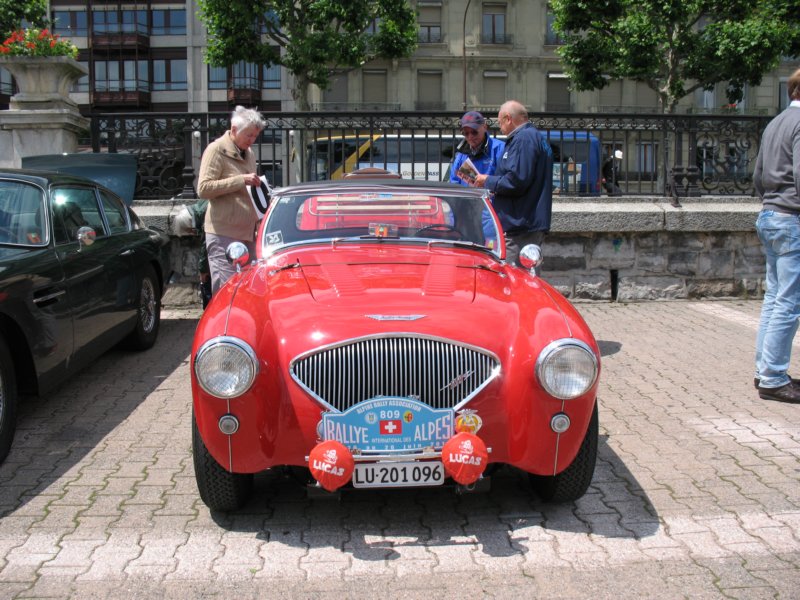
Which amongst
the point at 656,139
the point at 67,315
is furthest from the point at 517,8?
the point at 67,315

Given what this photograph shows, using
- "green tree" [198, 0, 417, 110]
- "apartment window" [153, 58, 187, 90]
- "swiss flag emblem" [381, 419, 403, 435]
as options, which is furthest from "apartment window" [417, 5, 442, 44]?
"swiss flag emblem" [381, 419, 403, 435]

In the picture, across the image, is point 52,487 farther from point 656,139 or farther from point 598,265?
point 656,139

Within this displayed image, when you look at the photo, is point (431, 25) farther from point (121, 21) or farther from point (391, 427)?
point (391, 427)

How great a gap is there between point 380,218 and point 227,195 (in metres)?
1.76

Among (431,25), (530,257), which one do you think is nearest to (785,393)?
(530,257)

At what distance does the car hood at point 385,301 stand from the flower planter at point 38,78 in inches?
259

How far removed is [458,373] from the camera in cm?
326

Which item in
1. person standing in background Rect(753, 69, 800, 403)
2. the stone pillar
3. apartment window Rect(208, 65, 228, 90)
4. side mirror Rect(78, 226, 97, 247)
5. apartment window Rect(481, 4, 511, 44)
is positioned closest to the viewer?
person standing in background Rect(753, 69, 800, 403)

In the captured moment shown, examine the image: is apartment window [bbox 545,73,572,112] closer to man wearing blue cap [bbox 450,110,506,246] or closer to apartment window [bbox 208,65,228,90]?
Answer: apartment window [bbox 208,65,228,90]

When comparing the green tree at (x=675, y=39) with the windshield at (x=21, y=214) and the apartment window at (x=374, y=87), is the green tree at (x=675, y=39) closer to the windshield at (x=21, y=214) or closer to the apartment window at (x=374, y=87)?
the apartment window at (x=374, y=87)

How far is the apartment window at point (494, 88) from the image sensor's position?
41.2 m

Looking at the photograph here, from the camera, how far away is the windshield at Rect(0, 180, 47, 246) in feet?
16.4

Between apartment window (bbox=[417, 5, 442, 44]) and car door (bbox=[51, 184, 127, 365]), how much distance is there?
1452 inches

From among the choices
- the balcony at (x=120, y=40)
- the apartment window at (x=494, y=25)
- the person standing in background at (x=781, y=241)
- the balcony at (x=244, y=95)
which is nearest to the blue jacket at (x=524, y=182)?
the person standing in background at (x=781, y=241)
